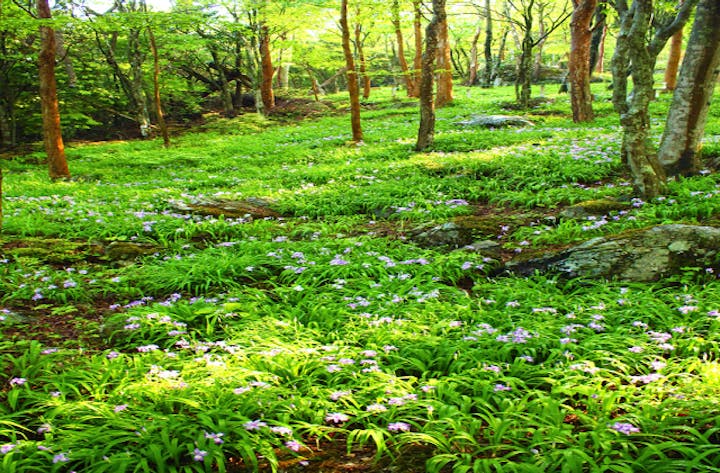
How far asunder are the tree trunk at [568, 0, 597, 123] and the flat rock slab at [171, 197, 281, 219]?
11.3 metres

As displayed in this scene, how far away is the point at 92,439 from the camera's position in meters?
2.43

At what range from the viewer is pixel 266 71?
25.2m

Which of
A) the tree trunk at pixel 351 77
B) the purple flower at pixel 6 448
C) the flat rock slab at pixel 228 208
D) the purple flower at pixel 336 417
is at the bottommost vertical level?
the purple flower at pixel 336 417

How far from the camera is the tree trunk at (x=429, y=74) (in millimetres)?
10891

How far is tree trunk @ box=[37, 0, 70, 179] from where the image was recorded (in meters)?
10.6

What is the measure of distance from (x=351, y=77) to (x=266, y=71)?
43.0 feet

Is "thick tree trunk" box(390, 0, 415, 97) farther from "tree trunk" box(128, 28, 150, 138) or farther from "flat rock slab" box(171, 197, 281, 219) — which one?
"tree trunk" box(128, 28, 150, 138)

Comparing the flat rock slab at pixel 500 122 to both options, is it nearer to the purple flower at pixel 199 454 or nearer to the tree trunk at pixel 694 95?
the tree trunk at pixel 694 95

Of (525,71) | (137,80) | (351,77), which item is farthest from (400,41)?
(137,80)

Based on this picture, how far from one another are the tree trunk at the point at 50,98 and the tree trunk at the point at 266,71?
13.6m

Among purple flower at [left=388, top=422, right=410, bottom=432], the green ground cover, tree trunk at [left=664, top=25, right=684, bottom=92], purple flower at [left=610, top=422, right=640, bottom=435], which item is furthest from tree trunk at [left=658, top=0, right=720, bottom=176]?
tree trunk at [left=664, top=25, right=684, bottom=92]

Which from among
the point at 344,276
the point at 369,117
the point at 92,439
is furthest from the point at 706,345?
the point at 369,117

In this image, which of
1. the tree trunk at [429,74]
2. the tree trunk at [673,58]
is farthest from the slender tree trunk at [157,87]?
the tree trunk at [673,58]

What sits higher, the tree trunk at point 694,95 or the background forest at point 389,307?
the tree trunk at point 694,95
